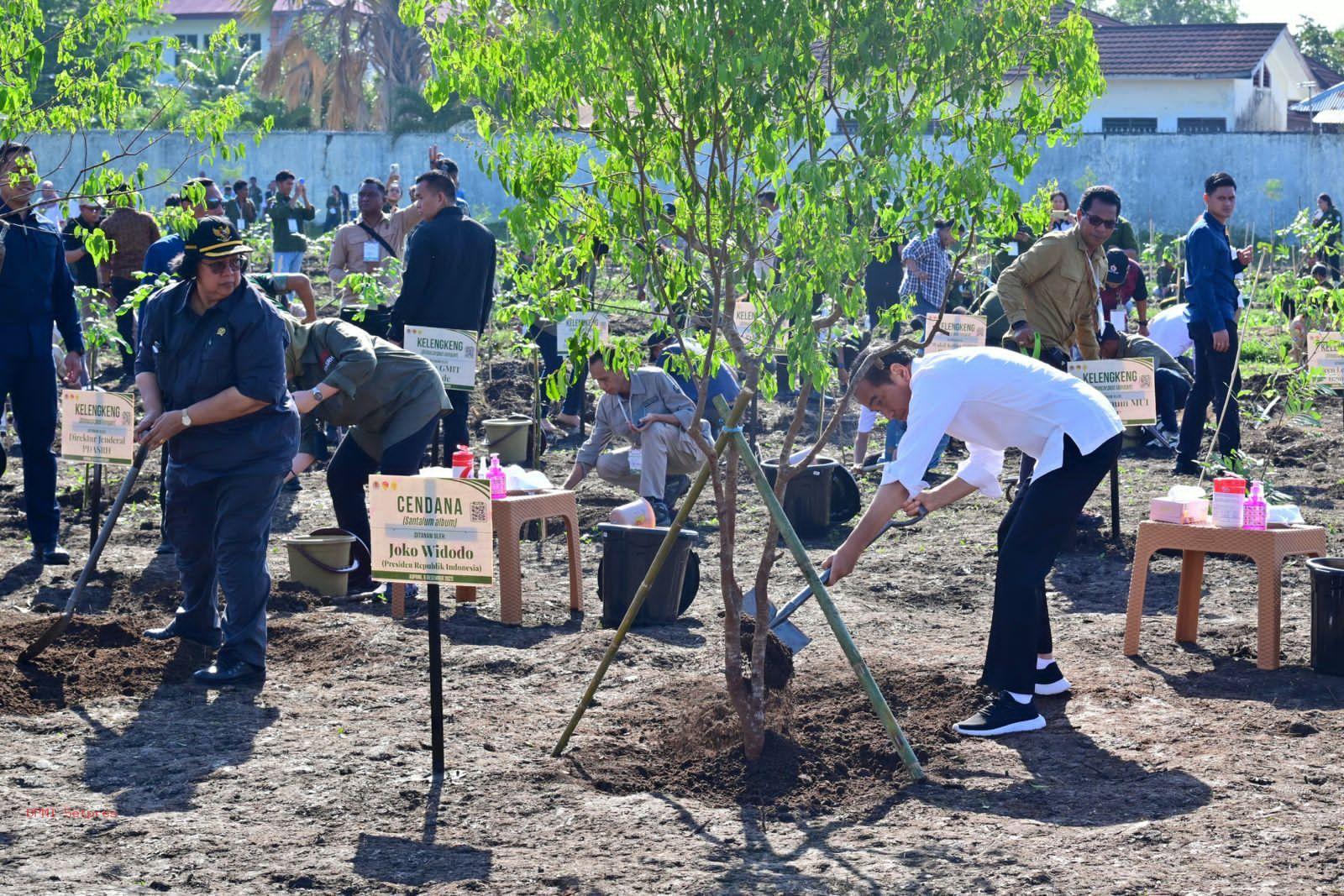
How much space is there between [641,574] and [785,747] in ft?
7.07

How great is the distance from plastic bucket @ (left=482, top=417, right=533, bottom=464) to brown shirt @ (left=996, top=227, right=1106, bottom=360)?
186 inches

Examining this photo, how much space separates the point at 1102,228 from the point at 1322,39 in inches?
2325

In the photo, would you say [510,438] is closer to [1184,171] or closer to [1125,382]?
[1125,382]

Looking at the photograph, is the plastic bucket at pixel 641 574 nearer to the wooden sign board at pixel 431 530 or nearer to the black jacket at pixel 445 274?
the wooden sign board at pixel 431 530

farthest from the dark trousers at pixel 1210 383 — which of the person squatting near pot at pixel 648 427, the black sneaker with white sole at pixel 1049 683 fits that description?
the black sneaker with white sole at pixel 1049 683

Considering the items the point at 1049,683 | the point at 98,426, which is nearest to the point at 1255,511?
the point at 1049,683

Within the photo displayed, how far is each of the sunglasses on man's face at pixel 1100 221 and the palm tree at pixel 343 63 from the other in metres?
32.1

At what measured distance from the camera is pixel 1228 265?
10914mm

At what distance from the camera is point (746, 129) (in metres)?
5.01

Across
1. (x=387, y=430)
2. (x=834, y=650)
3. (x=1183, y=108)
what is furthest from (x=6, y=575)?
(x=1183, y=108)

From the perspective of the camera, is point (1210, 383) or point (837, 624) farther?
point (1210, 383)

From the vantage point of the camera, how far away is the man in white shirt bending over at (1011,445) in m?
5.61

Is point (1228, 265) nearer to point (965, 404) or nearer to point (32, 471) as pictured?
point (965, 404)

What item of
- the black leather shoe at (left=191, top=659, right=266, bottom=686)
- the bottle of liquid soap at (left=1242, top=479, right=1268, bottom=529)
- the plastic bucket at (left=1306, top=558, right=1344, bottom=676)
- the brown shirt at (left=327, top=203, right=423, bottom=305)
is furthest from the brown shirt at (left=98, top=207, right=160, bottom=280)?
the plastic bucket at (left=1306, top=558, right=1344, bottom=676)
